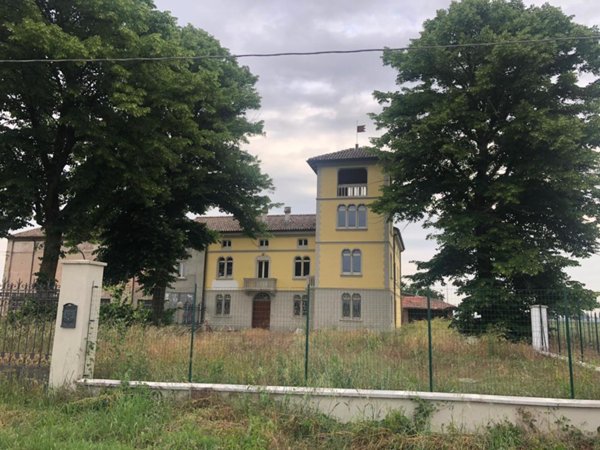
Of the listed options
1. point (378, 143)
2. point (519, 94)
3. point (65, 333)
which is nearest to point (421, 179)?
point (378, 143)

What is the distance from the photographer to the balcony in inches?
1581

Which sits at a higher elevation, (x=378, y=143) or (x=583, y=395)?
(x=378, y=143)

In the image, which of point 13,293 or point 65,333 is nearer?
point 65,333

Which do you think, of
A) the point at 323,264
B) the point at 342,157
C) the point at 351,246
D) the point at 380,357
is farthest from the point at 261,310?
the point at 380,357

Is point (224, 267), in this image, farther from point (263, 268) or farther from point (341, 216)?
point (341, 216)

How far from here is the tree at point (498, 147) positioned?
1908 cm

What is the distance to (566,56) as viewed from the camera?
2070 cm

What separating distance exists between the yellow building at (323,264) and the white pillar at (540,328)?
55.8 feet

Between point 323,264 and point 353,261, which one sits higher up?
point 353,261

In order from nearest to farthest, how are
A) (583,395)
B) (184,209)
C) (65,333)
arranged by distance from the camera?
1. (583,395)
2. (65,333)
3. (184,209)

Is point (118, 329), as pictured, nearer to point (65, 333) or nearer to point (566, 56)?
point (65, 333)

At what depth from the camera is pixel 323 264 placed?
1419 inches

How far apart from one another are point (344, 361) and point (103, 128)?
13.4 m

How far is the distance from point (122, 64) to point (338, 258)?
74.1 feet
